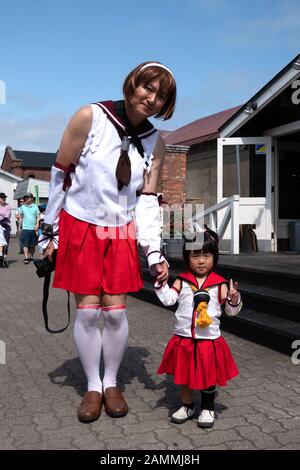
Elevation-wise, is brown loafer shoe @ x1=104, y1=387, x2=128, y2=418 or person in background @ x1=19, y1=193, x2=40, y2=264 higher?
person in background @ x1=19, y1=193, x2=40, y2=264

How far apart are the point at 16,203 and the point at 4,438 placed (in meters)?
36.4

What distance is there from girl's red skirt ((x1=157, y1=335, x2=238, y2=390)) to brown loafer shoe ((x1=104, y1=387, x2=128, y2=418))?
35 cm

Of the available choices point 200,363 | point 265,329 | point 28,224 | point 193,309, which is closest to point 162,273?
point 193,309

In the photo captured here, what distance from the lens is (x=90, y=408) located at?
2902mm

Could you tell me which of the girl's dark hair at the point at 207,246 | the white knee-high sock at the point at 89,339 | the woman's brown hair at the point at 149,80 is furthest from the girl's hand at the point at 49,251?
the woman's brown hair at the point at 149,80

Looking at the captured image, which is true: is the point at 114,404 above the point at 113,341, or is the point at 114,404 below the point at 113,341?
below

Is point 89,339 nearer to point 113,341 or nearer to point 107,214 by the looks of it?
point 113,341

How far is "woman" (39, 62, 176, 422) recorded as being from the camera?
117 inches

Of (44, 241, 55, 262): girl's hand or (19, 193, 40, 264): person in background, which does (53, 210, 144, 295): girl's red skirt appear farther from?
(19, 193, 40, 264): person in background

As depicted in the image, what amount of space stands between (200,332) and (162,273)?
1.31 feet

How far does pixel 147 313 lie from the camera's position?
6.39 meters

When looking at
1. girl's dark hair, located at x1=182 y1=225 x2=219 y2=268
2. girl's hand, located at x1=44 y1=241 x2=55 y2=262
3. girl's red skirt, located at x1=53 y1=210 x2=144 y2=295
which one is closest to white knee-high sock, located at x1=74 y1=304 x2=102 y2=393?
girl's red skirt, located at x1=53 y1=210 x2=144 y2=295

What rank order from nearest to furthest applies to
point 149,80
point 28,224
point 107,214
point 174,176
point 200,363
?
point 200,363, point 149,80, point 107,214, point 174,176, point 28,224
